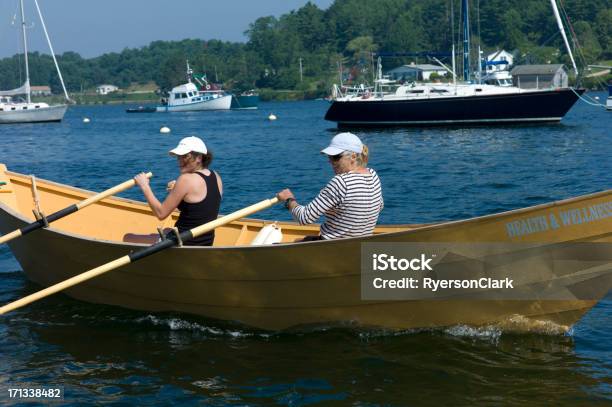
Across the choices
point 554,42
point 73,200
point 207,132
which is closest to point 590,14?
point 554,42

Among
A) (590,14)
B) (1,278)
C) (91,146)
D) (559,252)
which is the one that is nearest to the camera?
(559,252)

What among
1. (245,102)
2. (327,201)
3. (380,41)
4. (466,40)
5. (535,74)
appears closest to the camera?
(327,201)

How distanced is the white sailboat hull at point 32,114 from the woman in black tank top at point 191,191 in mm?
61689

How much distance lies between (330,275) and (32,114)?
211ft

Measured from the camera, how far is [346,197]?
7.98 metres

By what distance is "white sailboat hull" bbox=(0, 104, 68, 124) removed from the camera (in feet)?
219

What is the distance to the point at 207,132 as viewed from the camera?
58094 millimetres

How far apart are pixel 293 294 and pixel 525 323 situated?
90.8 inches

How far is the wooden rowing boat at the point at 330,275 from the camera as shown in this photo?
7652 millimetres

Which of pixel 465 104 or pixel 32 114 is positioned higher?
pixel 32 114

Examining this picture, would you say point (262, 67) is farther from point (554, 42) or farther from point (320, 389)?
point (320, 389)

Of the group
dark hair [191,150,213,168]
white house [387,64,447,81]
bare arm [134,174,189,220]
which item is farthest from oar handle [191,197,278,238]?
white house [387,64,447,81]

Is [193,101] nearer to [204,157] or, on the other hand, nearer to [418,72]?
[418,72]

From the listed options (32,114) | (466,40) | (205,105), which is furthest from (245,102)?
(466,40)
